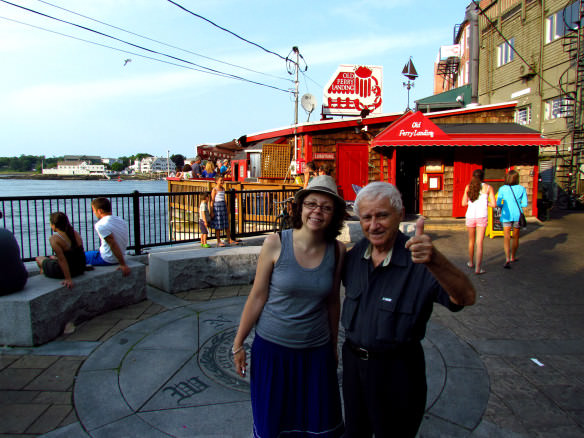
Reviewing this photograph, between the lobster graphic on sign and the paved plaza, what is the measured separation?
13.5 meters

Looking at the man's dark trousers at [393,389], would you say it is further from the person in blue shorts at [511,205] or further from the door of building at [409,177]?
the door of building at [409,177]

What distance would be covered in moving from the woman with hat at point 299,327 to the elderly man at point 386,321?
18 centimetres

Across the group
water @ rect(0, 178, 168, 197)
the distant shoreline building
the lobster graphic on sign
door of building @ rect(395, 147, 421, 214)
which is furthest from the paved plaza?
the distant shoreline building

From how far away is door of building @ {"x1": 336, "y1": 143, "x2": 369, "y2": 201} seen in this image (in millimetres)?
14922

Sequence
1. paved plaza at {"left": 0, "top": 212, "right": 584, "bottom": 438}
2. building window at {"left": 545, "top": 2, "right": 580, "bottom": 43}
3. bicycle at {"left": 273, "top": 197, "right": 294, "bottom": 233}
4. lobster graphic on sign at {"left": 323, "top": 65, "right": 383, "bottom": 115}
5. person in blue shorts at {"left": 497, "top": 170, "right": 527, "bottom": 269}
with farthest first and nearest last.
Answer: building window at {"left": 545, "top": 2, "right": 580, "bottom": 43} → lobster graphic on sign at {"left": 323, "top": 65, "right": 383, "bottom": 115} → bicycle at {"left": 273, "top": 197, "right": 294, "bottom": 233} → person in blue shorts at {"left": 497, "top": 170, "right": 527, "bottom": 269} → paved plaza at {"left": 0, "top": 212, "right": 584, "bottom": 438}

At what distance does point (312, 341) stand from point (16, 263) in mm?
3402

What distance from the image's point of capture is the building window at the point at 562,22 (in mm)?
17797

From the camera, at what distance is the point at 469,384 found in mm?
3145

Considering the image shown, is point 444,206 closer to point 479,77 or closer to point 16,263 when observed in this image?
point 16,263

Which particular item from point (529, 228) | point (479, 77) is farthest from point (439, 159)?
point (479, 77)

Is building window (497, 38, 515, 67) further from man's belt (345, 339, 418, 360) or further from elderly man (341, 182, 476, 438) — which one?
man's belt (345, 339, 418, 360)

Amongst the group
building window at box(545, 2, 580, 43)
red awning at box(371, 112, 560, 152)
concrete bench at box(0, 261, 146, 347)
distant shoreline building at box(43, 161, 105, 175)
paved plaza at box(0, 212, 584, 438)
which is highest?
building window at box(545, 2, 580, 43)

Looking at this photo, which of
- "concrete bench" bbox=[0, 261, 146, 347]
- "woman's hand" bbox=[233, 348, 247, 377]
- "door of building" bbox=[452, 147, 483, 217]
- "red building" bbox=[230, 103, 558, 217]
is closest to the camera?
"woman's hand" bbox=[233, 348, 247, 377]

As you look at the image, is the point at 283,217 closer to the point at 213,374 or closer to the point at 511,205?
the point at 511,205
